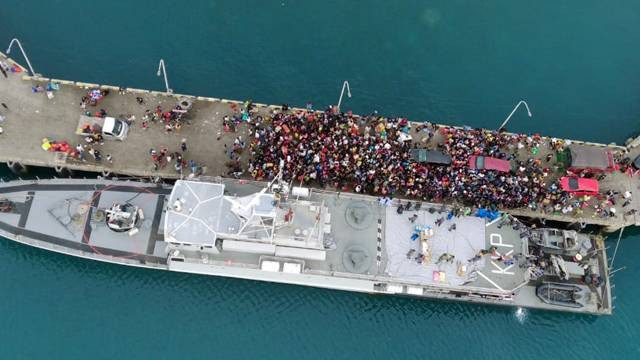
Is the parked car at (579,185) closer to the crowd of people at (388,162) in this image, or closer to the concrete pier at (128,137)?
the crowd of people at (388,162)

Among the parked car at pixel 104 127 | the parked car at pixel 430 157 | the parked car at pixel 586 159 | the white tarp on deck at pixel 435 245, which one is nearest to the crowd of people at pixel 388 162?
the parked car at pixel 430 157

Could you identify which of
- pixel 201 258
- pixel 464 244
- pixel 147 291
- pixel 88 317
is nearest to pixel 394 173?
pixel 464 244

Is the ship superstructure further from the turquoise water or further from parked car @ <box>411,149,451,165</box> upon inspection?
parked car @ <box>411,149,451,165</box>

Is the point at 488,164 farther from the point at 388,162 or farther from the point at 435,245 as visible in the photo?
the point at 435,245

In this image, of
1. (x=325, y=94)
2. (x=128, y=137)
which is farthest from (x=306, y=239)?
(x=325, y=94)

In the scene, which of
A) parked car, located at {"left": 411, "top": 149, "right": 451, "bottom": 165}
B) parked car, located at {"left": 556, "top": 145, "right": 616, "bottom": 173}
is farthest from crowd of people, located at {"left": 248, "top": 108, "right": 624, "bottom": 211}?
parked car, located at {"left": 556, "top": 145, "right": 616, "bottom": 173}

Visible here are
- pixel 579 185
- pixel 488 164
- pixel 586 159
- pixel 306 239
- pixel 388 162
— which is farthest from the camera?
pixel 586 159

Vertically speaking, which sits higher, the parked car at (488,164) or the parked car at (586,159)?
the parked car at (586,159)
